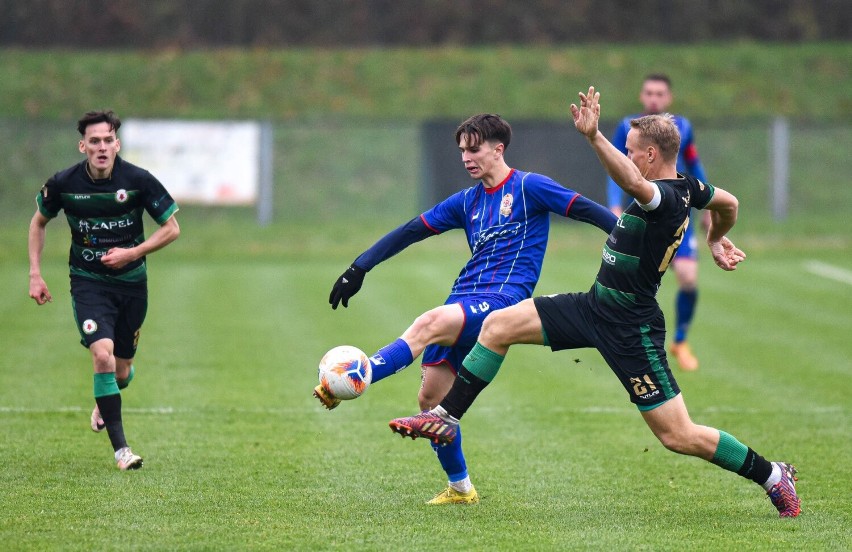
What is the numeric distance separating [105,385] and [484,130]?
2872mm

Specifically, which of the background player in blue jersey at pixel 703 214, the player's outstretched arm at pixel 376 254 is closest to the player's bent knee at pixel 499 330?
the player's outstretched arm at pixel 376 254

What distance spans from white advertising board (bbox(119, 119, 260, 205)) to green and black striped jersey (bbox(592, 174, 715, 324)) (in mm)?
19279

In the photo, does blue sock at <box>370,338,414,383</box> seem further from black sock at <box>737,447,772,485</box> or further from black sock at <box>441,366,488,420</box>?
black sock at <box>737,447,772,485</box>

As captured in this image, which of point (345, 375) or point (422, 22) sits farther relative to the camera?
point (422, 22)

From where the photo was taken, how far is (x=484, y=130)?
6734 millimetres

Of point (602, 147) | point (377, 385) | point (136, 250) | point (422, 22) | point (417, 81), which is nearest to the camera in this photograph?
point (602, 147)

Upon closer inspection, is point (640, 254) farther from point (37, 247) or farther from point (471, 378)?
point (37, 247)

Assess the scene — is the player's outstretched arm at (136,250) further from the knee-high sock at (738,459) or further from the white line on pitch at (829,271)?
the white line on pitch at (829,271)

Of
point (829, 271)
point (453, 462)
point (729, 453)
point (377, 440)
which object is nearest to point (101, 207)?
point (377, 440)

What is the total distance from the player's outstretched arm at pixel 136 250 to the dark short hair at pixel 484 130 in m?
2.07

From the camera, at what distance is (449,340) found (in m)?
6.52

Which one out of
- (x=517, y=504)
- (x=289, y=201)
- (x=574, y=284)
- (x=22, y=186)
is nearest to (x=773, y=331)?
(x=574, y=284)

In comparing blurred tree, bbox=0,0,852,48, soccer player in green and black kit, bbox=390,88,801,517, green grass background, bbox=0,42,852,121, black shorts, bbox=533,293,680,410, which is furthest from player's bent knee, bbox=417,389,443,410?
blurred tree, bbox=0,0,852,48

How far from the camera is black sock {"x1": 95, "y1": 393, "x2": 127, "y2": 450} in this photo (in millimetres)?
7609
